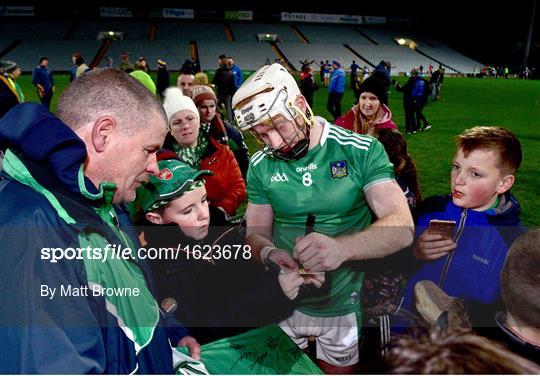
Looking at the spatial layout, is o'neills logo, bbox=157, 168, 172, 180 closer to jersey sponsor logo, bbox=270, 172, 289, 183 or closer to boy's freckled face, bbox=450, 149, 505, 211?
jersey sponsor logo, bbox=270, 172, 289, 183

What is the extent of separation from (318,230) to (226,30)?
48.3 meters

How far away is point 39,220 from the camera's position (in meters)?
1.06

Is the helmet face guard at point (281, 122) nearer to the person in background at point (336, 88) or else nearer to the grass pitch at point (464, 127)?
the grass pitch at point (464, 127)

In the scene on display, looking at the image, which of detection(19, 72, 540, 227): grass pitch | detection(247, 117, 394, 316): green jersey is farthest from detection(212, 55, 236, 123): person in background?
detection(247, 117, 394, 316): green jersey

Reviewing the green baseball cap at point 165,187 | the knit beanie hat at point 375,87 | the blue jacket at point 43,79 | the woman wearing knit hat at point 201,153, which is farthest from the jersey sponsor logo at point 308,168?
the blue jacket at point 43,79

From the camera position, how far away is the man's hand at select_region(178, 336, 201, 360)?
1755 millimetres

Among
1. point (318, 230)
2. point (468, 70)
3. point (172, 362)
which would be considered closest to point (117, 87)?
point (172, 362)

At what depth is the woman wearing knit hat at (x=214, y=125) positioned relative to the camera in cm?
404

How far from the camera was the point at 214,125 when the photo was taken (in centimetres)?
408

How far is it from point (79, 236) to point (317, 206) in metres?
1.27

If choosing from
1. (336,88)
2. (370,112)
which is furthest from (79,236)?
(336,88)

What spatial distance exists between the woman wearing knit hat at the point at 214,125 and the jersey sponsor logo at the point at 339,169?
2052mm

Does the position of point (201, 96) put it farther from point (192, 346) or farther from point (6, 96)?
point (6, 96)

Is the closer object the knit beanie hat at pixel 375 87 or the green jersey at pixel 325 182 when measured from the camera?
the green jersey at pixel 325 182
